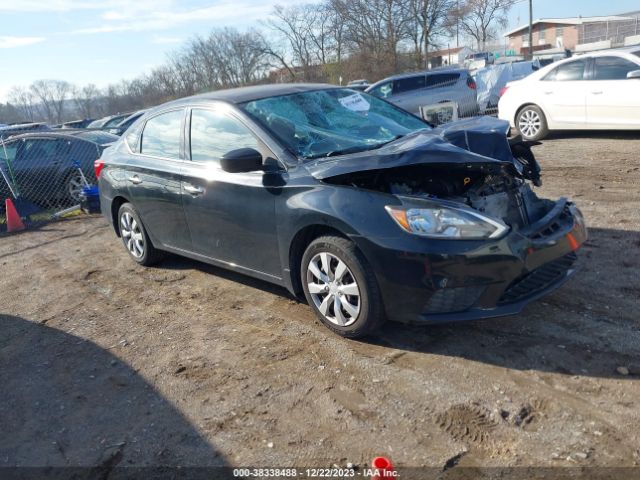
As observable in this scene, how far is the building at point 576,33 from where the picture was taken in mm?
55184

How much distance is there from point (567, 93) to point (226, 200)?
8.28 m

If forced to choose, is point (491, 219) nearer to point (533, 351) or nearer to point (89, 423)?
point (533, 351)

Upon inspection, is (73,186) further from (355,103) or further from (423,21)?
(423,21)

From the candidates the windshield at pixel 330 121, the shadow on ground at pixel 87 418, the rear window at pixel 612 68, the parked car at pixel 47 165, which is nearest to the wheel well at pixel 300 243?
the windshield at pixel 330 121

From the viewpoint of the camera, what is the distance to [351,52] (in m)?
47.0

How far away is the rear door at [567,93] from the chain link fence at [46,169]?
28.8 ft

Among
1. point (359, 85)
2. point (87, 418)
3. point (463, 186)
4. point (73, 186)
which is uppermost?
point (359, 85)

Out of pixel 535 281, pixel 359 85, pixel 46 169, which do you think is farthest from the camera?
pixel 359 85

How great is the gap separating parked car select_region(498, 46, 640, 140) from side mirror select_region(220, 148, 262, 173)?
8.01 metres

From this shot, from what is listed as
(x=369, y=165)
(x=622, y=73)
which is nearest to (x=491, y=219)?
(x=369, y=165)

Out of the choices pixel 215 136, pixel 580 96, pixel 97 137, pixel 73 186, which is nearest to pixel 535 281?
pixel 215 136

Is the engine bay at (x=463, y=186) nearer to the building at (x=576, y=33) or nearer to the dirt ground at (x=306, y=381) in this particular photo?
the dirt ground at (x=306, y=381)

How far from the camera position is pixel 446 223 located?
3.39 metres

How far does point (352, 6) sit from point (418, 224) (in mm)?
46325
